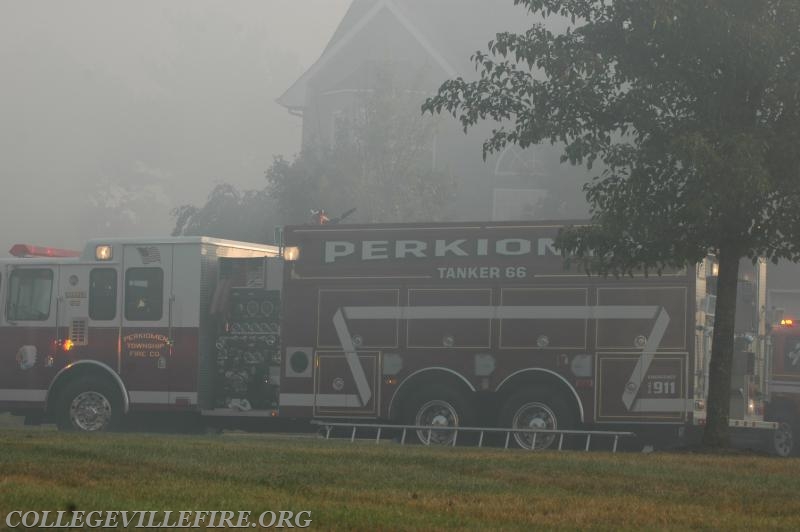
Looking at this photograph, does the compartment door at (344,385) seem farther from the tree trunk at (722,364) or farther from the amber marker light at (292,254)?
the tree trunk at (722,364)

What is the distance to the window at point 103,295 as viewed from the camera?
69.4 feet

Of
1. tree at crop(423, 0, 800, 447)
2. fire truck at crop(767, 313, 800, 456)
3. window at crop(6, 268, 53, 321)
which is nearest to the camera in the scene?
tree at crop(423, 0, 800, 447)

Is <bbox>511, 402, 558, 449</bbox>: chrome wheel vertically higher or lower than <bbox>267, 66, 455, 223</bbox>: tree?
lower

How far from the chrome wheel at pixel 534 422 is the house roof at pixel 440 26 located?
3613cm

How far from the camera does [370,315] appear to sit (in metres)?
20.0

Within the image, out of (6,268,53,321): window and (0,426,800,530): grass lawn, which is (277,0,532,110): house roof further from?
(0,426,800,530): grass lawn

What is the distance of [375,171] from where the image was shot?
145 feet

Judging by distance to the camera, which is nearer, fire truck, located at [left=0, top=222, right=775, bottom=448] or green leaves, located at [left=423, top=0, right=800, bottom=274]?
green leaves, located at [left=423, top=0, right=800, bottom=274]

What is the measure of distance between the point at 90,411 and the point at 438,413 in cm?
526

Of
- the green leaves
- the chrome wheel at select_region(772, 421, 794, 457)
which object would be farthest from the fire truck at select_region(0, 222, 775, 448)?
the green leaves

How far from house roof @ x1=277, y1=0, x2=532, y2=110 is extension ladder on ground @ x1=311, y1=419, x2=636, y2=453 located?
116ft

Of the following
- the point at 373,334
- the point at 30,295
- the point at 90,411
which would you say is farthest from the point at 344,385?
the point at 30,295

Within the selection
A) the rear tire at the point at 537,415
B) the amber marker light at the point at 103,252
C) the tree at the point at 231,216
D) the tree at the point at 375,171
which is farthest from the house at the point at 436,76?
the rear tire at the point at 537,415

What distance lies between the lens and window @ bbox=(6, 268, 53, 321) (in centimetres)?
2152
